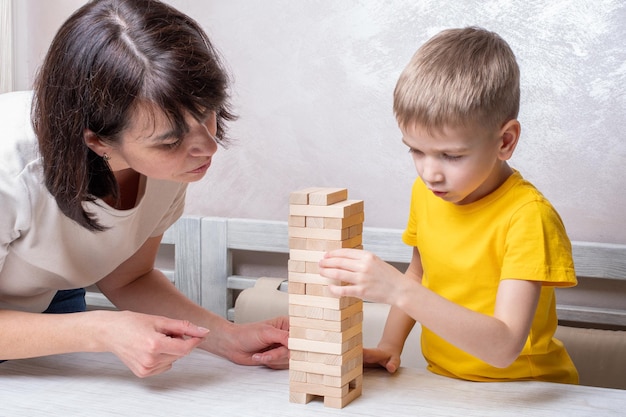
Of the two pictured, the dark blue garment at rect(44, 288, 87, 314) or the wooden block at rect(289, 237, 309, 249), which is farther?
the dark blue garment at rect(44, 288, 87, 314)

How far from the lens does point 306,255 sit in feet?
3.25

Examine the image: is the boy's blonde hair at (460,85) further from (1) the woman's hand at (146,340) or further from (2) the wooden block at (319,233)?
(1) the woman's hand at (146,340)

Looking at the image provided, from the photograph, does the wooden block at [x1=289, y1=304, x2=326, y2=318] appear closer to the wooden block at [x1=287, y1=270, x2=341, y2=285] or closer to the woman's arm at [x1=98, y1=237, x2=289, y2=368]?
the wooden block at [x1=287, y1=270, x2=341, y2=285]

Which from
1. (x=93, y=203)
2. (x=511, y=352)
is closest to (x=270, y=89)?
(x=93, y=203)

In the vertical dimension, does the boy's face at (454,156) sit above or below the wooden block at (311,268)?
above

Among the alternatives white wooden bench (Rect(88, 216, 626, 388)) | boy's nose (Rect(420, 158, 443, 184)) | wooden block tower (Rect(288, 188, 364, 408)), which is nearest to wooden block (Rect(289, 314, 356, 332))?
wooden block tower (Rect(288, 188, 364, 408))

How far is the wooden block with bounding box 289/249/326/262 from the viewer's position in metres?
0.98

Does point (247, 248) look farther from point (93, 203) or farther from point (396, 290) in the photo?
point (396, 290)

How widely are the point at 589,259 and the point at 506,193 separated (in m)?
0.44

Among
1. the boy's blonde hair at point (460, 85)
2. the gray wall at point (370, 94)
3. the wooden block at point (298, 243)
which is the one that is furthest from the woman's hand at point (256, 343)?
the gray wall at point (370, 94)

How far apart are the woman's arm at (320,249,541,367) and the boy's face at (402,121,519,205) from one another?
0.14 meters

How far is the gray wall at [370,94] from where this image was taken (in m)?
1.51

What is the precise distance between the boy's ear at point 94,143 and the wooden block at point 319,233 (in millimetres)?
298

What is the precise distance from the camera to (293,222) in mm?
992
